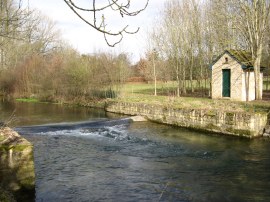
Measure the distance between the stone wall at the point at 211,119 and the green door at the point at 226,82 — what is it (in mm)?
5929

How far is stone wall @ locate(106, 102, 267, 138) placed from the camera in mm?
16328

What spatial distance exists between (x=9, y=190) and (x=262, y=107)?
15444mm

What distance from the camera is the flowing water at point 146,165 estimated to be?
29.9 ft

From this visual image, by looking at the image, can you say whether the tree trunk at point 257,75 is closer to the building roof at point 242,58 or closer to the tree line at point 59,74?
the building roof at point 242,58

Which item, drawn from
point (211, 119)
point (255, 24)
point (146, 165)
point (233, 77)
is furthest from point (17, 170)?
point (255, 24)

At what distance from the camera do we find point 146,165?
38.2 ft

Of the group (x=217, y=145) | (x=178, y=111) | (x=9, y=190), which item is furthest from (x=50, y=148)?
(x=178, y=111)

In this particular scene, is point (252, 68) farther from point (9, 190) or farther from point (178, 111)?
point (9, 190)

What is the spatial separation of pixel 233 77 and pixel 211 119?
21.9 feet

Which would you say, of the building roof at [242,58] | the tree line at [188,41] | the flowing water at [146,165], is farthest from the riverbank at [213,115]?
the tree line at [188,41]

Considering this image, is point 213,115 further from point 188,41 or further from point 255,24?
point 188,41

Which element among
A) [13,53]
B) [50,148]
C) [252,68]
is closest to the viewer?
[50,148]

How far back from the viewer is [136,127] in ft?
63.8

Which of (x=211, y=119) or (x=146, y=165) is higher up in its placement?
(x=211, y=119)
